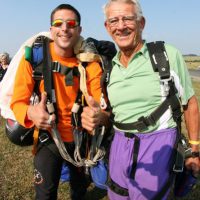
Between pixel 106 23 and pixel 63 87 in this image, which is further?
pixel 63 87

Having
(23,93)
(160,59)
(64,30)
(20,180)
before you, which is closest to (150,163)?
(160,59)

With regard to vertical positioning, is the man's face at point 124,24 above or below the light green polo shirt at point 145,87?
above

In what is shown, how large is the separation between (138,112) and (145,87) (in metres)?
0.24

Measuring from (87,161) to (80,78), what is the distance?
3.36 ft

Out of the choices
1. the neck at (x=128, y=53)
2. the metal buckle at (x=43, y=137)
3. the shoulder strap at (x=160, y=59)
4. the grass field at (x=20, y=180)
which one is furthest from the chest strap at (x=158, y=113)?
the grass field at (x=20, y=180)

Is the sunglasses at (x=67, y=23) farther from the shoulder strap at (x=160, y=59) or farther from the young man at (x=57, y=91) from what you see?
the shoulder strap at (x=160, y=59)

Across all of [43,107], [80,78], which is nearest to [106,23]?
[80,78]

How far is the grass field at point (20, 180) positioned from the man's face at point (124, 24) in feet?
9.53

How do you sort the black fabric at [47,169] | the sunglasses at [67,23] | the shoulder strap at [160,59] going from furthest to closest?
1. the black fabric at [47,169]
2. the sunglasses at [67,23]
3. the shoulder strap at [160,59]

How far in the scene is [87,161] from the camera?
397 centimetres

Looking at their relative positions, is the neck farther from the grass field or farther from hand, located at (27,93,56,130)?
the grass field

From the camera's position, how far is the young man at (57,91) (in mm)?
3488

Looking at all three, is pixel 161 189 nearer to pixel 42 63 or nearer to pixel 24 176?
pixel 42 63

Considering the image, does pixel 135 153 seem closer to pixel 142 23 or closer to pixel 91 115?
pixel 91 115
